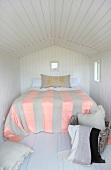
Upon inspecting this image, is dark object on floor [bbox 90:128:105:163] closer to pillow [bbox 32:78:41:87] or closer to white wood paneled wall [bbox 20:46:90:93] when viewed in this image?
pillow [bbox 32:78:41:87]

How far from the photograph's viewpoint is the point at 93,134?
212 cm

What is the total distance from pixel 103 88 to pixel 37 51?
2339 mm

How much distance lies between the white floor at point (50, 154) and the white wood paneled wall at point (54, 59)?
100 inches

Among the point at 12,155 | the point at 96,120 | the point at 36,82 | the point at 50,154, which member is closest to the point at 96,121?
the point at 96,120

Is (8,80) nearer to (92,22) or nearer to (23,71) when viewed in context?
(23,71)

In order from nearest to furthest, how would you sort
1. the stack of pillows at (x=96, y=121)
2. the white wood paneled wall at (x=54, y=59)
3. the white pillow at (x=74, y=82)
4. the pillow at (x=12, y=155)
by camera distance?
the pillow at (x=12, y=155)
the stack of pillows at (x=96, y=121)
the white pillow at (x=74, y=82)
the white wood paneled wall at (x=54, y=59)

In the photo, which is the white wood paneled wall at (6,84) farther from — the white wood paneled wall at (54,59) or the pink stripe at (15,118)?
the white wood paneled wall at (54,59)

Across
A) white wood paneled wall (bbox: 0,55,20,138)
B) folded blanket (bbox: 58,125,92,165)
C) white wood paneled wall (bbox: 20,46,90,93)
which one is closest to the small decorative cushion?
folded blanket (bbox: 58,125,92,165)

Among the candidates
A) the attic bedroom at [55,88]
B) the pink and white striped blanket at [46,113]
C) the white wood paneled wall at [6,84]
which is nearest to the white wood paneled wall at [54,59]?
the attic bedroom at [55,88]

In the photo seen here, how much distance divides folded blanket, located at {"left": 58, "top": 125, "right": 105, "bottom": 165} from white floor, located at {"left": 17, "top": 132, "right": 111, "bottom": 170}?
72 millimetres

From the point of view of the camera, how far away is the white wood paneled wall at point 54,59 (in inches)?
198

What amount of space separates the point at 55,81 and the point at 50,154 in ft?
8.59

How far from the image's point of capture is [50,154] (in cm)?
221

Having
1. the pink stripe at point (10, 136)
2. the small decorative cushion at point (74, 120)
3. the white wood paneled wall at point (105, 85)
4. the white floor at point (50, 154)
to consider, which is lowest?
the white floor at point (50, 154)
